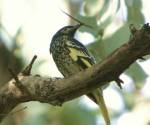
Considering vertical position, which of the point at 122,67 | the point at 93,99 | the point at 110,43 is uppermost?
the point at 110,43

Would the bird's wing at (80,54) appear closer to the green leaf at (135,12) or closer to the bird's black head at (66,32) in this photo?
the bird's black head at (66,32)

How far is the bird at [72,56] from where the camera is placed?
99.6 inches

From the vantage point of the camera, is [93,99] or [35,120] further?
[35,120]

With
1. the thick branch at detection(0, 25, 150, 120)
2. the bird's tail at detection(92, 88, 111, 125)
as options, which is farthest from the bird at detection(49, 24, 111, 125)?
the thick branch at detection(0, 25, 150, 120)

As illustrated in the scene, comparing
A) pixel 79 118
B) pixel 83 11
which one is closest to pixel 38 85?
pixel 83 11

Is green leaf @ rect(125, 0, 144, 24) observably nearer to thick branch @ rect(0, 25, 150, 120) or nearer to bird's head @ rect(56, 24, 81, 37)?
bird's head @ rect(56, 24, 81, 37)

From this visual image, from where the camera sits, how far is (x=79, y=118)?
3596mm

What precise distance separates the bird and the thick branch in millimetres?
210

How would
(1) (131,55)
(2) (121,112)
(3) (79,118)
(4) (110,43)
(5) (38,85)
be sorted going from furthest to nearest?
(2) (121,112)
(3) (79,118)
(4) (110,43)
(5) (38,85)
(1) (131,55)

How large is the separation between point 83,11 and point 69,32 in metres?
0.20

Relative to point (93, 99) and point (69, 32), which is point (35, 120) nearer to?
point (69, 32)

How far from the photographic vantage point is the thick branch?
198 cm

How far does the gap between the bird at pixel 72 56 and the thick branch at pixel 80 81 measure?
21 cm

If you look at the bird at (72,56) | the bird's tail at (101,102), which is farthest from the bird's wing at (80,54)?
the bird's tail at (101,102)
